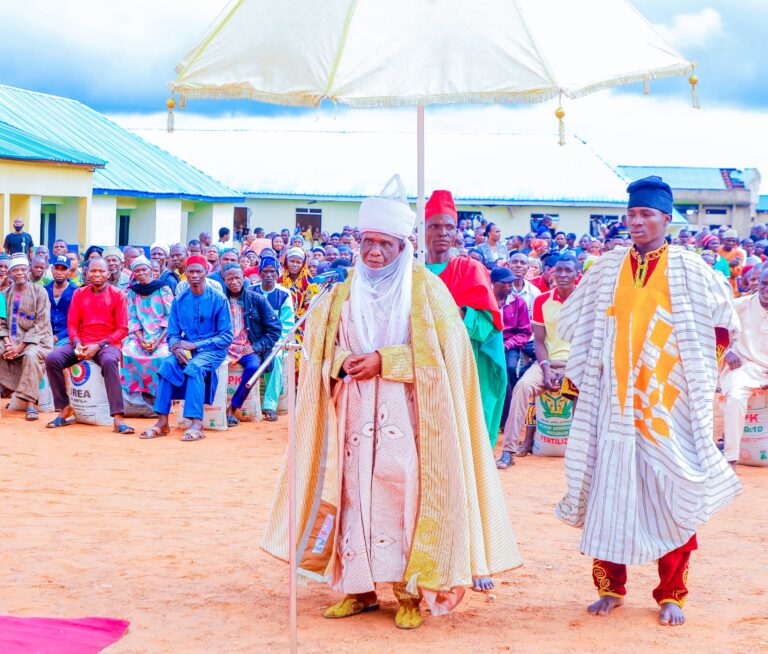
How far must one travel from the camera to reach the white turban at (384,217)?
5742 mm

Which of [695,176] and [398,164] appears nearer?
[398,164]

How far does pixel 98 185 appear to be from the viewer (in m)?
30.1

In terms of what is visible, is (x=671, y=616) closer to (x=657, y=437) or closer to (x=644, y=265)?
(x=657, y=437)

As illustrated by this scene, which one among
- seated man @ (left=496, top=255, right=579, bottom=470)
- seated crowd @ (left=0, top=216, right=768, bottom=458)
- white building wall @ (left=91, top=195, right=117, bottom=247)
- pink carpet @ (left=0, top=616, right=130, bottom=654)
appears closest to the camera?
pink carpet @ (left=0, top=616, right=130, bottom=654)

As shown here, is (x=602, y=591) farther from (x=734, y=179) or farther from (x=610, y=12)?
(x=734, y=179)

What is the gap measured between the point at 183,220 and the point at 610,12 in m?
32.1

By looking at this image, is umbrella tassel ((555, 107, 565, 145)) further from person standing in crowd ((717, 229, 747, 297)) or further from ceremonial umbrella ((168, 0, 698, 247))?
person standing in crowd ((717, 229, 747, 297))

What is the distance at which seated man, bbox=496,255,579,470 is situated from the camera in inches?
410

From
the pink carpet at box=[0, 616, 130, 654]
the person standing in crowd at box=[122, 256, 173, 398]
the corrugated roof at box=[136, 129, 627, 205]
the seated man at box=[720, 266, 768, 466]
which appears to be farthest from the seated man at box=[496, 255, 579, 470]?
the corrugated roof at box=[136, 129, 627, 205]

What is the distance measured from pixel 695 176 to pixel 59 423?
2532 inches

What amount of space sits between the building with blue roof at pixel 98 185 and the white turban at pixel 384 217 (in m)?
20.1

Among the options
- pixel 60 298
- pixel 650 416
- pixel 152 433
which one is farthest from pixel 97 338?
pixel 650 416

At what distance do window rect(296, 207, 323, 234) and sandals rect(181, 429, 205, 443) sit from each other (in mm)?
31469

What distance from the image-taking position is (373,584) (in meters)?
5.70
